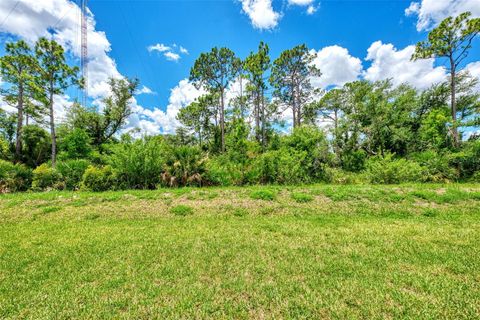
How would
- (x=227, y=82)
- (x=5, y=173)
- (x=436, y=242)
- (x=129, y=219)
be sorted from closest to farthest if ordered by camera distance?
(x=436, y=242), (x=129, y=219), (x=5, y=173), (x=227, y=82)

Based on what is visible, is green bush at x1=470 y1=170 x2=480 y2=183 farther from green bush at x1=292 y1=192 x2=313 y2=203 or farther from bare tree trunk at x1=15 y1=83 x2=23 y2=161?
bare tree trunk at x1=15 y1=83 x2=23 y2=161

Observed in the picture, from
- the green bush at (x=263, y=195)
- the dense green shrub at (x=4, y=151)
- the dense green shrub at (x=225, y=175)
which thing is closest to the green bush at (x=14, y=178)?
the dense green shrub at (x=225, y=175)

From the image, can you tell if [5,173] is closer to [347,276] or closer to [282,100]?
[347,276]

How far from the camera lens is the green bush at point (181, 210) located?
596 centimetres

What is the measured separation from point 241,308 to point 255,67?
21033 mm

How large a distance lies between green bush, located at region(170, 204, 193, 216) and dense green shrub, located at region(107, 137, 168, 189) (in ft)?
12.2

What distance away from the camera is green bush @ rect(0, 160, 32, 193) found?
984cm

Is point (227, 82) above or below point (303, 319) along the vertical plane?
above

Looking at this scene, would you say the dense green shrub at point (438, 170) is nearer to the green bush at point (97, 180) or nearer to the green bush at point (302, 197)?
the green bush at point (302, 197)

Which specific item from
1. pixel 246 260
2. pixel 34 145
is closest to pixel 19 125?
pixel 34 145

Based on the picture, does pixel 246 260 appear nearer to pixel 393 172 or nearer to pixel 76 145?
pixel 393 172

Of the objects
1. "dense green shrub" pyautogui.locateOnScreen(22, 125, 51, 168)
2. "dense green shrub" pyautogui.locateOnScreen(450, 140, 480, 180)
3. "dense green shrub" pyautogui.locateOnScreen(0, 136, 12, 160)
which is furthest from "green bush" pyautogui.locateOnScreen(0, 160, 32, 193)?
"dense green shrub" pyautogui.locateOnScreen(450, 140, 480, 180)

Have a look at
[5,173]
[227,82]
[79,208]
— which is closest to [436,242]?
[79,208]

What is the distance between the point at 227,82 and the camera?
71.9ft
